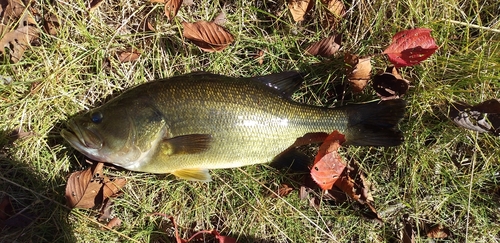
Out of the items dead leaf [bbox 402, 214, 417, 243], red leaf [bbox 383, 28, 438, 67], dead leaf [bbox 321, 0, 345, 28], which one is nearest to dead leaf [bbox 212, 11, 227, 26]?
dead leaf [bbox 321, 0, 345, 28]

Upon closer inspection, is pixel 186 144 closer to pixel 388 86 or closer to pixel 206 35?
pixel 206 35

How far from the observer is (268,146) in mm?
2977

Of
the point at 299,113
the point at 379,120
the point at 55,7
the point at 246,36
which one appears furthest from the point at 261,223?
the point at 55,7

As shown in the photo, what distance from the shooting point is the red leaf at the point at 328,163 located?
2994mm

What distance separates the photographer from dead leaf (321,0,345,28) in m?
3.28

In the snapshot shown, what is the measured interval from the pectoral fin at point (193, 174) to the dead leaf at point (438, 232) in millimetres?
1895

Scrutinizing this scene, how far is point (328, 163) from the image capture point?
3.09 m

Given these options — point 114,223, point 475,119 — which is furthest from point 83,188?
point 475,119

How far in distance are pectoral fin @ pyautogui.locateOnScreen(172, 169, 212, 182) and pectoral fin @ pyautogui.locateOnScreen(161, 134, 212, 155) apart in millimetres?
201

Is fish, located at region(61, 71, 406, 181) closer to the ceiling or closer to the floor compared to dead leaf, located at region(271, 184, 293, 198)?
closer to the ceiling

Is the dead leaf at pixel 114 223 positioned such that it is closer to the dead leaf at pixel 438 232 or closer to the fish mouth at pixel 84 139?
the fish mouth at pixel 84 139

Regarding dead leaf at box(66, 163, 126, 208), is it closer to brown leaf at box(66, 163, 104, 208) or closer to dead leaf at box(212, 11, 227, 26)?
brown leaf at box(66, 163, 104, 208)

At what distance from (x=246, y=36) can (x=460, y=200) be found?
7.35 feet

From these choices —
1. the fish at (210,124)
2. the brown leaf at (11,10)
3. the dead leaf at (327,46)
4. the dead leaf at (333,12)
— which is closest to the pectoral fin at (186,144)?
the fish at (210,124)
